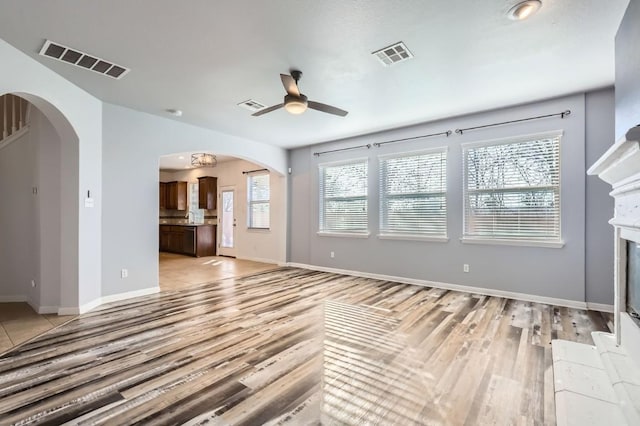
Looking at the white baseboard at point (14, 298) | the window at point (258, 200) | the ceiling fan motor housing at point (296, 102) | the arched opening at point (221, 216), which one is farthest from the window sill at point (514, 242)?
the white baseboard at point (14, 298)

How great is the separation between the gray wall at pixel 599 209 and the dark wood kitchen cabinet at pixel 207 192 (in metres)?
8.62

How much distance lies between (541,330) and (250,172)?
7.11 metres

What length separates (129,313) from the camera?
3676 millimetres

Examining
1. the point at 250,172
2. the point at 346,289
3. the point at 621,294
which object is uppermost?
the point at 250,172

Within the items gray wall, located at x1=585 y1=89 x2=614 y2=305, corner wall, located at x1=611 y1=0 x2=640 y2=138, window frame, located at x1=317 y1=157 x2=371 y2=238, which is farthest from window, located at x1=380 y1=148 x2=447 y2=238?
corner wall, located at x1=611 y1=0 x2=640 y2=138

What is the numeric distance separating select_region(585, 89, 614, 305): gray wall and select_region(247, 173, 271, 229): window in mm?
6314

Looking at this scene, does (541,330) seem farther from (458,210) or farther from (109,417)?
(109,417)

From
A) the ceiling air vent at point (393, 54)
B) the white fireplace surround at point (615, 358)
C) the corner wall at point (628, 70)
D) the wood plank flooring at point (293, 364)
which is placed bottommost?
the wood plank flooring at point (293, 364)

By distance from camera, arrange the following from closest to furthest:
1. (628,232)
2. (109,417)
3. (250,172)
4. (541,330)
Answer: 1. (109,417)
2. (628,232)
3. (541,330)
4. (250,172)

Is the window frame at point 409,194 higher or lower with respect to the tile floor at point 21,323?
higher

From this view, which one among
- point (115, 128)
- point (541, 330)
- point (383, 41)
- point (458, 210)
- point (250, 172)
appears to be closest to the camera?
point (383, 41)

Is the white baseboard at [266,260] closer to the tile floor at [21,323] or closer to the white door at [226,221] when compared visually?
the white door at [226,221]

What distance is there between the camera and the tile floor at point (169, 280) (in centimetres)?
307

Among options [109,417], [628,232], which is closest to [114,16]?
[109,417]
